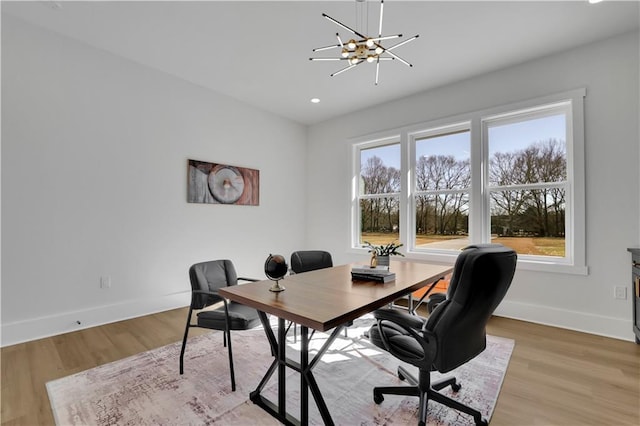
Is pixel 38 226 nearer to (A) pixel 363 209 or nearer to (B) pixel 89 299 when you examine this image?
(B) pixel 89 299

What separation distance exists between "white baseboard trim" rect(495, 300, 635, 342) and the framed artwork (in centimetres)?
378

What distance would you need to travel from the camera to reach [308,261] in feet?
10.4

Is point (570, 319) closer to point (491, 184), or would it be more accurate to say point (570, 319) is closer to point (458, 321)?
point (491, 184)

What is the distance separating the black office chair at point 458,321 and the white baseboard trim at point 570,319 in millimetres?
2201

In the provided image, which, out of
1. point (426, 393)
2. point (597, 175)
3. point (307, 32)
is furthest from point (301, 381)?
point (597, 175)

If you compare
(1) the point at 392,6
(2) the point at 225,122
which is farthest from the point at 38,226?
(1) the point at 392,6

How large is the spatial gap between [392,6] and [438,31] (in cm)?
62

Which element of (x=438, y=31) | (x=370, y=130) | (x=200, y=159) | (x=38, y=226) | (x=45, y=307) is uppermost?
(x=438, y=31)

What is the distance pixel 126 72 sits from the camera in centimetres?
342

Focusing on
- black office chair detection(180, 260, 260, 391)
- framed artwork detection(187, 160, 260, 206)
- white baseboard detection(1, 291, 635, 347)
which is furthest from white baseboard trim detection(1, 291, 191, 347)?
black office chair detection(180, 260, 260, 391)

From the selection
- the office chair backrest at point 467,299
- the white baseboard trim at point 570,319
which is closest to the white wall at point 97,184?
the office chair backrest at point 467,299

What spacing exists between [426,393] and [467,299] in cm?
70

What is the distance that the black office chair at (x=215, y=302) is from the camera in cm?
211

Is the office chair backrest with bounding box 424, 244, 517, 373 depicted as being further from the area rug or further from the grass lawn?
the grass lawn
